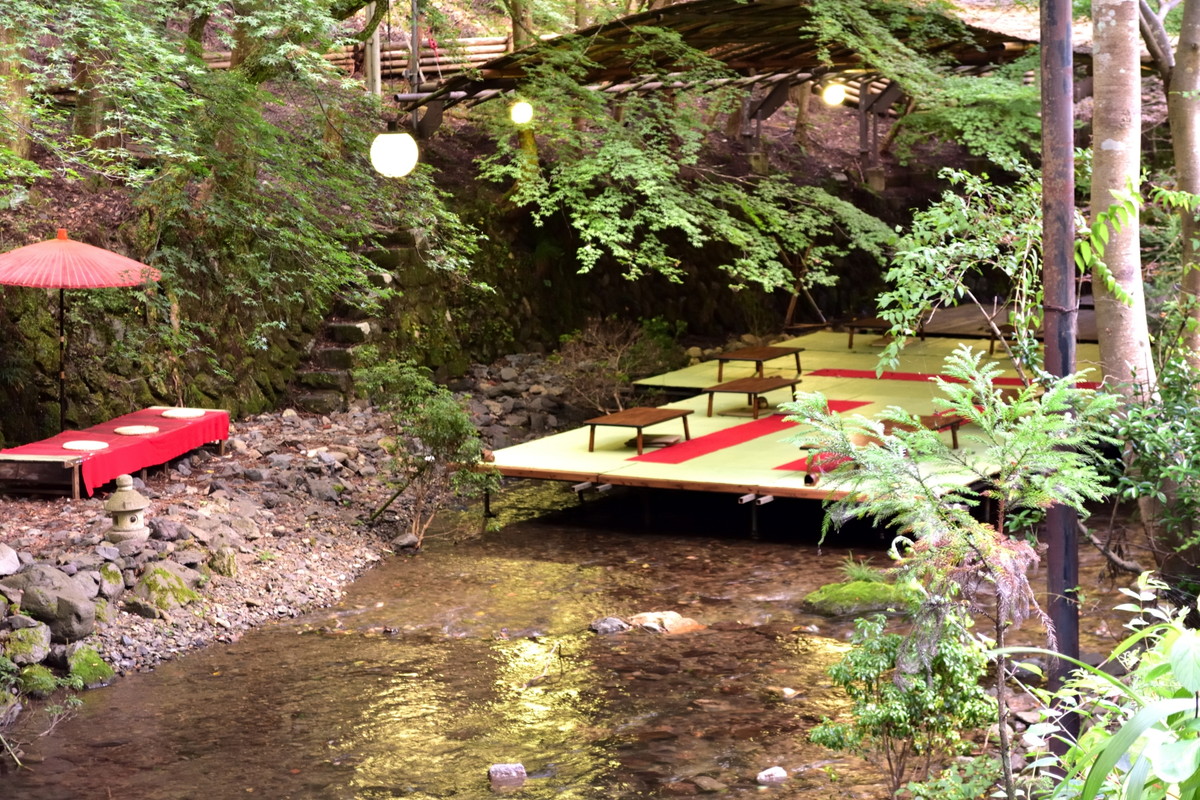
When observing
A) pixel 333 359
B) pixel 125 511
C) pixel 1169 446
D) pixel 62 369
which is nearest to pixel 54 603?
pixel 125 511

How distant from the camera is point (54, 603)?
6941mm

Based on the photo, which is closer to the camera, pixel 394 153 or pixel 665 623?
pixel 665 623

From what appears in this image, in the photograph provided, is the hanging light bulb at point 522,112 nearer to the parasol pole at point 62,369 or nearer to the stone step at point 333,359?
the stone step at point 333,359

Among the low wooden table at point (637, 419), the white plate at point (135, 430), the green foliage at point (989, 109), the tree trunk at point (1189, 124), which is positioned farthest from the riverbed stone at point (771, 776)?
the green foliage at point (989, 109)

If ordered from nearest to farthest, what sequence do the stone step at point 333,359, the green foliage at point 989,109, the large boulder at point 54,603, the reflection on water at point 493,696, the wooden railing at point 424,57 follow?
the reflection on water at point 493,696, the large boulder at point 54,603, the green foliage at point 989,109, the stone step at point 333,359, the wooden railing at point 424,57

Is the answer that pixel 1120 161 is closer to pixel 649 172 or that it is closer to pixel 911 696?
pixel 911 696

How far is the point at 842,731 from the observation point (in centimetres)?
435

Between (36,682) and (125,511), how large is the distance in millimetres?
1672

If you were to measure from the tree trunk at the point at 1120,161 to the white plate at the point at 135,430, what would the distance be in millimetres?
7052

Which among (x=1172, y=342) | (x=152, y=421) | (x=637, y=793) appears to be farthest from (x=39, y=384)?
(x=1172, y=342)

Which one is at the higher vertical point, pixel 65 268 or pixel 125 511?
pixel 65 268

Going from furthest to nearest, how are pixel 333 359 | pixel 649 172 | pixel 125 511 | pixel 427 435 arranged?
pixel 333 359 → pixel 649 172 → pixel 427 435 → pixel 125 511

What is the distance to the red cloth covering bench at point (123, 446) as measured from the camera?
29.5 ft

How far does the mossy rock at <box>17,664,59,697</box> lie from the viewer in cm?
649
